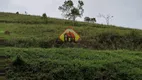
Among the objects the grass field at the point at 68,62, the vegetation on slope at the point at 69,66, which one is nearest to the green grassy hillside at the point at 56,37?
the grass field at the point at 68,62

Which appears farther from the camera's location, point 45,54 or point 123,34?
point 123,34

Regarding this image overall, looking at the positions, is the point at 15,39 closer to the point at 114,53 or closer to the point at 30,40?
the point at 30,40

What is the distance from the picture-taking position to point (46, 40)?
1798 centimetres

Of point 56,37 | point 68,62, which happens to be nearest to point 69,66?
point 68,62

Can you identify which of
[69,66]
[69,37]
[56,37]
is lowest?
[69,66]

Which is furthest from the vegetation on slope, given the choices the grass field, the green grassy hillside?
the green grassy hillside

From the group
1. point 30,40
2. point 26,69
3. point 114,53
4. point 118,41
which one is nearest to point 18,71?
point 26,69

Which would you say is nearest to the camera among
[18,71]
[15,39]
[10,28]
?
[18,71]

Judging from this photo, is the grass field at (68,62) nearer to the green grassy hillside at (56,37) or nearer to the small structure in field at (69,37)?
the green grassy hillside at (56,37)

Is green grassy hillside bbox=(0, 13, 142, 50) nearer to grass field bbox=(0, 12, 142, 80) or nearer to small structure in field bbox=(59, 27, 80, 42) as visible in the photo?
grass field bbox=(0, 12, 142, 80)

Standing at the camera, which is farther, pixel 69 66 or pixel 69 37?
pixel 69 37

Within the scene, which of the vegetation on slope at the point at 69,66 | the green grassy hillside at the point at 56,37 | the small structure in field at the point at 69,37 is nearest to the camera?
the vegetation on slope at the point at 69,66

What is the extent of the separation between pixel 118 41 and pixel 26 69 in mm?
8108

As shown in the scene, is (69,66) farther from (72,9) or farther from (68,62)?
(72,9)
